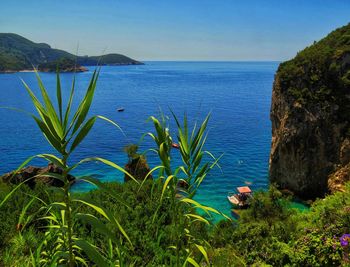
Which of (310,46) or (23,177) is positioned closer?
(23,177)

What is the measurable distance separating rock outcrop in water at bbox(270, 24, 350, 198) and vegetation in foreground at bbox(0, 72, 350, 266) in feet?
44.9

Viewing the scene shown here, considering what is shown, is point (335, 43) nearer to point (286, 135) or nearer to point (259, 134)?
point (286, 135)

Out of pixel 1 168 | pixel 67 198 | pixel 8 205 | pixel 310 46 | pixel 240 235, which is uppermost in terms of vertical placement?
pixel 310 46

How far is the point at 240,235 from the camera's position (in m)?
15.4

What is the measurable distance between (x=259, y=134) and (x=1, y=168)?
145ft

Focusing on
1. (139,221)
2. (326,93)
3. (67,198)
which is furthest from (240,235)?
(326,93)

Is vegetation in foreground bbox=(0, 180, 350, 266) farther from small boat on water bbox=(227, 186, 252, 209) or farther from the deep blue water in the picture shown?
small boat on water bbox=(227, 186, 252, 209)

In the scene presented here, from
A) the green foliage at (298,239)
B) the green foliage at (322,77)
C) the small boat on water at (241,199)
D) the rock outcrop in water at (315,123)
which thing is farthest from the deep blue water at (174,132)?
the green foliage at (322,77)

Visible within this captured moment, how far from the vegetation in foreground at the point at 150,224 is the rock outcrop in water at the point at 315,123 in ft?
44.9

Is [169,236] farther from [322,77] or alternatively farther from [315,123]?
[322,77]

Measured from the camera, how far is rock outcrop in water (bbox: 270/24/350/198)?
1271 inches

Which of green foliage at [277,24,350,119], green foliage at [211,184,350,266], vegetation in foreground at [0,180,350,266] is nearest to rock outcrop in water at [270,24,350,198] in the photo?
green foliage at [277,24,350,119]

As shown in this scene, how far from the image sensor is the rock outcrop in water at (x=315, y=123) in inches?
1271

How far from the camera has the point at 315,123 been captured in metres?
33.1
